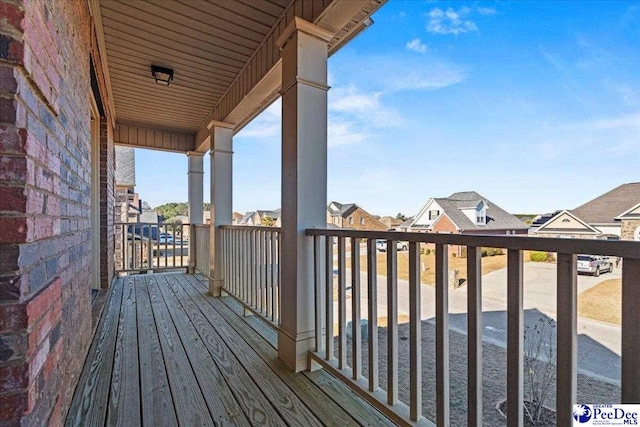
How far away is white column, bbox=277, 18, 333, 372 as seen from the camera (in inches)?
78.0

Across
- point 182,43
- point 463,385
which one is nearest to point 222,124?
point 182,43

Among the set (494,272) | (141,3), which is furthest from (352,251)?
(141,3)

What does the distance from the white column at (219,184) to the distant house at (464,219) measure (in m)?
2.70

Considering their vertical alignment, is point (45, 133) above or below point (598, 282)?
above

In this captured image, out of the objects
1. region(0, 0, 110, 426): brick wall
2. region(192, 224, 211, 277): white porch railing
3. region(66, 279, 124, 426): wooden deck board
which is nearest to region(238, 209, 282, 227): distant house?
region(192, 224, 211, 277): white porch railing

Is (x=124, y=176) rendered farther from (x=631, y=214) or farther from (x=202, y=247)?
(x=631, y=214)

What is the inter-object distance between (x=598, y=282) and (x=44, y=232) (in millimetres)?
1629

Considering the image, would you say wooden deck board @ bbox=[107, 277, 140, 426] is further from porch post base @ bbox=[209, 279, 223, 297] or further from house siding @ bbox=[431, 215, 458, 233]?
house siding @ bbox=[431, 215, 458, 233]

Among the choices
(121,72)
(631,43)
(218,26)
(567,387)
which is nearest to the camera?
(567,387)

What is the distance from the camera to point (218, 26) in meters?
2.42

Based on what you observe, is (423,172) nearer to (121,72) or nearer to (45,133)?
(121,72)

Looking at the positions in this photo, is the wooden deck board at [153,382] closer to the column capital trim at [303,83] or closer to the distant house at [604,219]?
the distant house at [604,219]

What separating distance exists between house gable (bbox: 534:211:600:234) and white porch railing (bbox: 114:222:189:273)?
213 inches

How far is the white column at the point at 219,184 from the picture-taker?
156 inches
